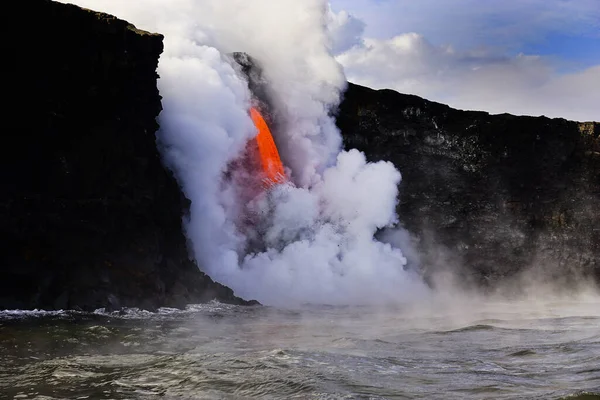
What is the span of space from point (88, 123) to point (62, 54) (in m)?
2.22

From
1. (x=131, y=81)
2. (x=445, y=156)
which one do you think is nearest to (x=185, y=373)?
(x=131, y=81)

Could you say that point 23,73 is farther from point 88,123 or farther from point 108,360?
point 108,360

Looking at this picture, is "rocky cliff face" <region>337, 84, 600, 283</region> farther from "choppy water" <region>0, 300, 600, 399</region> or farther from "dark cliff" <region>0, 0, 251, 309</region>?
"choppy water" <region>0, 300, 600, 399</region>

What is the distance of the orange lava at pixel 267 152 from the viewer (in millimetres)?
32000

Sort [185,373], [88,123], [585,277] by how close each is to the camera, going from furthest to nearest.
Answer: [585,277], [88,123], [185,373]

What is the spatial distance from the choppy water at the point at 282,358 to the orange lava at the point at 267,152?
13127 mm

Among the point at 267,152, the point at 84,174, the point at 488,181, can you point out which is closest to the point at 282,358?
the point at 84,174

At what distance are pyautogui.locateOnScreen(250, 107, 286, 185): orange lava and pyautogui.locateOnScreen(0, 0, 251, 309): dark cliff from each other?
376 inches

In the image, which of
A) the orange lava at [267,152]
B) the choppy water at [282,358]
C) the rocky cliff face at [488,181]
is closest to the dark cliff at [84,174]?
the choppy water at [282,358]

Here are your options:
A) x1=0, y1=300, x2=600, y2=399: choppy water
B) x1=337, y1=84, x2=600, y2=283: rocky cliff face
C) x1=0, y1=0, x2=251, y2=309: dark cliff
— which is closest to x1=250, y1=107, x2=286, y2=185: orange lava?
x1=337, y1=84, x2=600, y2=283: rocky cliff face

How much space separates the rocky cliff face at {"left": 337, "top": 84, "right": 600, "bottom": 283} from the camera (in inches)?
1494

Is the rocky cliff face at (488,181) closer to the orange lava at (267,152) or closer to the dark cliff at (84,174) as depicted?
the orange lava at (267,152)

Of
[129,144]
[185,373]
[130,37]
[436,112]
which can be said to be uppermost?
[436,112]

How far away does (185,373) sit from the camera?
10188 millimetres
